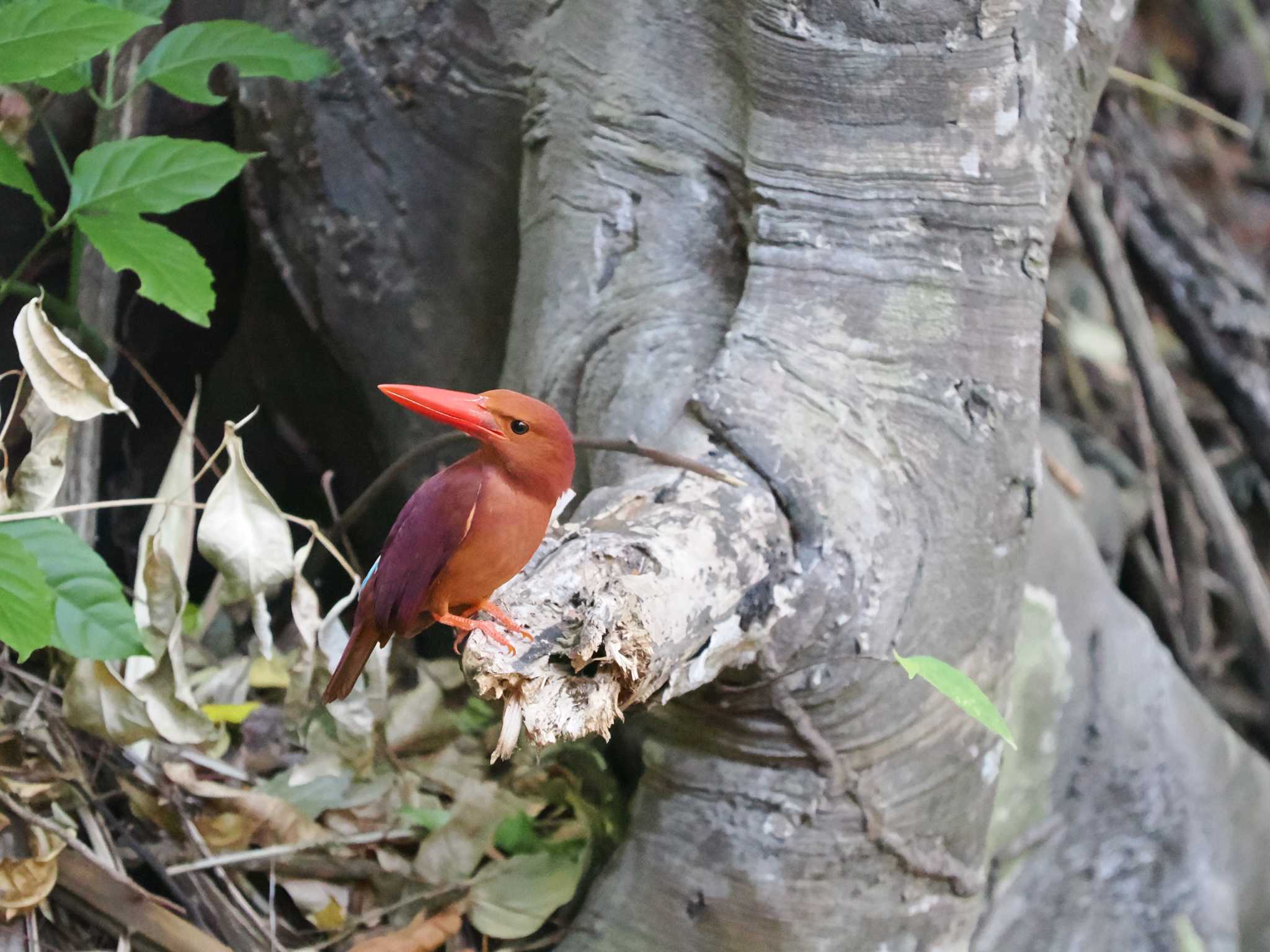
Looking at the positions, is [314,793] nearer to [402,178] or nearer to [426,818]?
[426,818]

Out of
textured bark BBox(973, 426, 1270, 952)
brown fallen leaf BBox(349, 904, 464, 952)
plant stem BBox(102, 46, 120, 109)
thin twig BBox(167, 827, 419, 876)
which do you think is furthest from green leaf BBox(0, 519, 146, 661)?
textured bark BBox(973, 426, 1270, 952)

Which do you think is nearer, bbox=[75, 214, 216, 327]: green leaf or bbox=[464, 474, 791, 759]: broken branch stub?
bbox=[464, 474, 791, 759]: broken branch stub

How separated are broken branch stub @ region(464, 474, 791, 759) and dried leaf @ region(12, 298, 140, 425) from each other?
17.0 inches

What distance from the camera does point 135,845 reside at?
1076mm

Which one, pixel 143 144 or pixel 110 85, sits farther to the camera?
pixel 110 85

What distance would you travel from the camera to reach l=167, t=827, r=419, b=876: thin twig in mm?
1111

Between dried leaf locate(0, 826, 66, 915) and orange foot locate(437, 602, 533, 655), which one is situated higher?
orange foot locate(437, 602, 533, 655)

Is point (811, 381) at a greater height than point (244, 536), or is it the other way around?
point (811, 381)

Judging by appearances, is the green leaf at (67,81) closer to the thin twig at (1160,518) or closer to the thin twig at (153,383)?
the thin twig at (153,383)

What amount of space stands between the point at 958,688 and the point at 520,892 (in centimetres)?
60

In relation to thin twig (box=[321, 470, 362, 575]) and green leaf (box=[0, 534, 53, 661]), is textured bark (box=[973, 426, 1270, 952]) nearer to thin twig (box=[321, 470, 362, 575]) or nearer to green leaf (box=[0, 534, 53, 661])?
thin twig (box=[321, 470, 362, 575])

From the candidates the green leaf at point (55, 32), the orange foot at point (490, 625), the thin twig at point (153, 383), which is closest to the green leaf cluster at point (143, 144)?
the green leaf at point (55, 32)

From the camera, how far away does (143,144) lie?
1037 millimetres

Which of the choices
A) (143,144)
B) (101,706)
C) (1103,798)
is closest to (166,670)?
(101,706)
